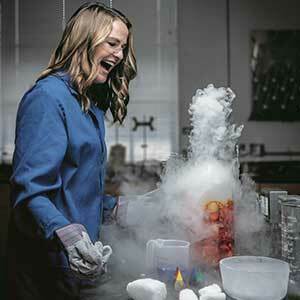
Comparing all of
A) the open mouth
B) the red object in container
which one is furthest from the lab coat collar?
the red object in container

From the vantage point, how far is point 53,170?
120 centimetres

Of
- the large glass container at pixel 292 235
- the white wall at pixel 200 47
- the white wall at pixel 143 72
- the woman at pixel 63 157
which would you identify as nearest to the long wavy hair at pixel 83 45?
the woman at pixel 63 157

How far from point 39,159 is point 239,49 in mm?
3179

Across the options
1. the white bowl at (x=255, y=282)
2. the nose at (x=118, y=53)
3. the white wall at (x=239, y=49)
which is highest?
the white wall at (x=239, y=49)

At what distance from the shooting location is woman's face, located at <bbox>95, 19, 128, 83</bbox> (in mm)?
1367

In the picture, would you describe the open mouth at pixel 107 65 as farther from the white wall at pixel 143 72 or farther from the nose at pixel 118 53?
the white wall at pixel 143 72

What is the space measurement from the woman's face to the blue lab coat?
104 millimetres

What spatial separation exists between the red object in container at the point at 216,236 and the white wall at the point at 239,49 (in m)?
2.82

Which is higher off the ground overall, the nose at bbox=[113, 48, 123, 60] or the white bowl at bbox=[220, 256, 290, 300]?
the nose at bbox=[113, 48, 123, 60]

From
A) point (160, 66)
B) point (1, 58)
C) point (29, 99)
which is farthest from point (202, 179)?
point (1, 58)

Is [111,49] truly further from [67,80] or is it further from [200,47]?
[200,47]

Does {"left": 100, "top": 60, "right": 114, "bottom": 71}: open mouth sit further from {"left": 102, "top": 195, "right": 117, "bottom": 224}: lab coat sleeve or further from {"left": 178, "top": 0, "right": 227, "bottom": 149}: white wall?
{"left": 178, "top": 0, "right": 227, "bottom": 149}: white wall

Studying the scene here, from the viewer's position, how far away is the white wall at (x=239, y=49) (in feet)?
13.2

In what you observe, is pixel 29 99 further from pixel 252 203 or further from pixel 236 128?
pixel 252 203
